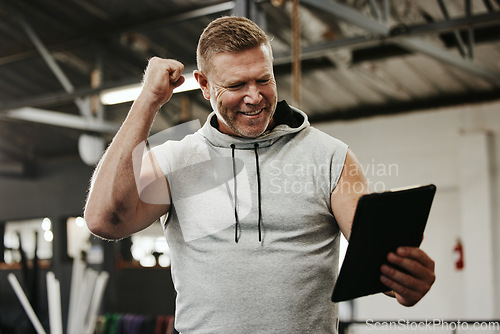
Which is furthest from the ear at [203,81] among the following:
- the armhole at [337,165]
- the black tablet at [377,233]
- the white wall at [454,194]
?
the white wall at [454,194]

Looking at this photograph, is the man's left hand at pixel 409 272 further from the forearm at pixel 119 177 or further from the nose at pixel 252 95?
the forearm at pixel 119 177

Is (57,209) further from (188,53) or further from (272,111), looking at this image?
(272,111)

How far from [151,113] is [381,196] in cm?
47

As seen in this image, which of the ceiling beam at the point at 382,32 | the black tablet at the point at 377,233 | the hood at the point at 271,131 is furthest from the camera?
the ceiling beam at the point at 382,32

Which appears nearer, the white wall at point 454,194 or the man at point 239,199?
the man at point 239,199

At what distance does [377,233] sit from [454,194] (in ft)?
18.8

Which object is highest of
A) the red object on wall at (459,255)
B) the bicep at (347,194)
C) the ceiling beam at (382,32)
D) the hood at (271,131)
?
the ceiling beam at (382,32)

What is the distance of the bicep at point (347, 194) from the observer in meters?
1.12

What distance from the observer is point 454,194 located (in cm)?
634

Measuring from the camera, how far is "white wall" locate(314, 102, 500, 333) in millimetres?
5965

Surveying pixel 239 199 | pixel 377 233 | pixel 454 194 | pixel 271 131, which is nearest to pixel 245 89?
pixel 271 131

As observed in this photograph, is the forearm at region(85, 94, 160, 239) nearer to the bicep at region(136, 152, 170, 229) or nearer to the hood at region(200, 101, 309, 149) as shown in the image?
the bicep at region(136, 152, 170, 229)

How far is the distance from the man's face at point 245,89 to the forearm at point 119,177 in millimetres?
144

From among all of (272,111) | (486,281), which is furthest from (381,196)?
(486,281)
